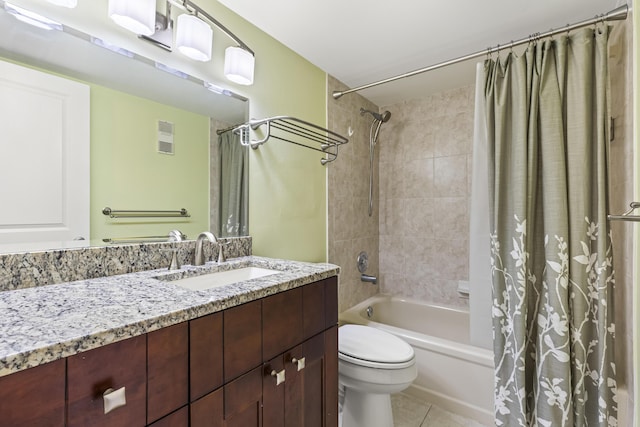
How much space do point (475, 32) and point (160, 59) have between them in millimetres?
1628

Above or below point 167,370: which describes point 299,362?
below

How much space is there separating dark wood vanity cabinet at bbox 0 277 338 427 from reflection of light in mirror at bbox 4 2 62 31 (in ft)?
3.40

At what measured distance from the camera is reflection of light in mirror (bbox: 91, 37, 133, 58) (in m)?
1.03

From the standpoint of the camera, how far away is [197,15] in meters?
1.29

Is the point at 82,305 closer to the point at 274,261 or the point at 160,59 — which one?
the point at 274,261

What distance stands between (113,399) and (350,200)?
1958 millimetres

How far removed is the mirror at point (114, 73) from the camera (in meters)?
0.89

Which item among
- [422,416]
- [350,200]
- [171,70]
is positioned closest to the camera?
[171,70]

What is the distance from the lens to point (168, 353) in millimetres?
637

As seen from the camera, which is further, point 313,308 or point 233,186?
point 233,186

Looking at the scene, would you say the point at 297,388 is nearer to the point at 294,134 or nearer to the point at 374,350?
the point at 374,350

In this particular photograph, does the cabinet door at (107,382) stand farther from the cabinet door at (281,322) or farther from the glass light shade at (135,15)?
the glass light shade at (135,15)

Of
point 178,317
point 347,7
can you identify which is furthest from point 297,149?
point 178,317

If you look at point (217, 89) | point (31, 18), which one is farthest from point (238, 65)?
point (31, 18)
